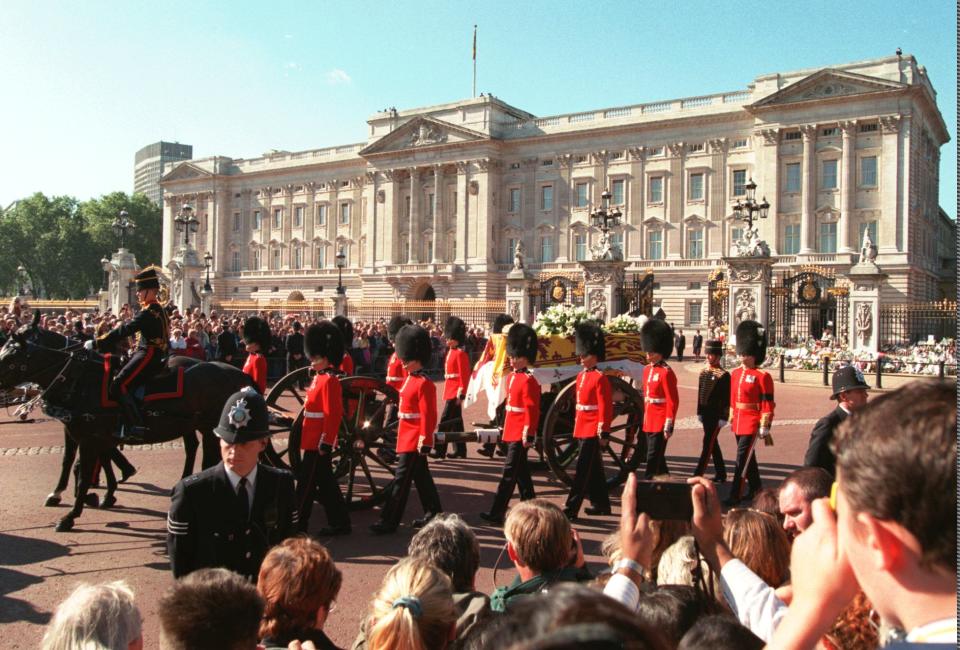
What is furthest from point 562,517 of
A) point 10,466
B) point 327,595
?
point 10,466

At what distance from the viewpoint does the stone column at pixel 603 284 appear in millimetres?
24578

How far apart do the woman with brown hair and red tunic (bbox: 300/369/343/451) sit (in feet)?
13.6

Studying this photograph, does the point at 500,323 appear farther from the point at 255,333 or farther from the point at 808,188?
the point at 808,188

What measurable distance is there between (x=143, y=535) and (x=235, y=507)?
3688 mm

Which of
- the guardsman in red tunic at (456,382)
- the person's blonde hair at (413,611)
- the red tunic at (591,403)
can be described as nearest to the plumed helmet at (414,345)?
the red tunic at (591,403)

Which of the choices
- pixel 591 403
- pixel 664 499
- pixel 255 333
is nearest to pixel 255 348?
pixel 255 333

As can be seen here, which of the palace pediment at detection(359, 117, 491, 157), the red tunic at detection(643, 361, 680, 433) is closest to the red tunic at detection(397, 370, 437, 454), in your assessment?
the red tunic at detection(643, 361, 680, 433)

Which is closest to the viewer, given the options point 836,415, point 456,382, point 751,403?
point 836,415

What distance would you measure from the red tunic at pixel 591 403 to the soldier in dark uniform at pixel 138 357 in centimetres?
421

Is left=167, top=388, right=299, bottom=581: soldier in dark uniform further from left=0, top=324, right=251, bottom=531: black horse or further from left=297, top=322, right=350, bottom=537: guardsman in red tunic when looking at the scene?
left=0, top=324, right=251, bottom=531: black horse

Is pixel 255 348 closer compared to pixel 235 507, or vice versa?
pixel 235 507

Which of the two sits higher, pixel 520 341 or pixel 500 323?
pixel 500 323

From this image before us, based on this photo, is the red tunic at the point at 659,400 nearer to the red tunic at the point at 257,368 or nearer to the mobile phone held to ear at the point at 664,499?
the red tunic at the point at 257,368

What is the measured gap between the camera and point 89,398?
755 cm
